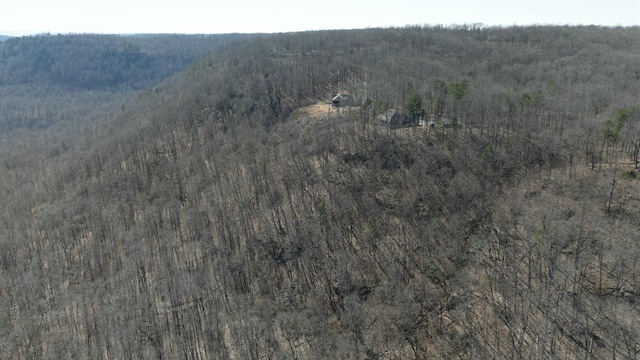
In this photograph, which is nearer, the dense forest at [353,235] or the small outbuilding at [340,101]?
the dense forest at [353,235]

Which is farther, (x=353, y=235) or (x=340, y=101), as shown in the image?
(x=340, y=101)

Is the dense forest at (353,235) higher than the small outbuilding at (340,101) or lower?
lower

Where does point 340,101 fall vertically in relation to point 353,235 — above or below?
above

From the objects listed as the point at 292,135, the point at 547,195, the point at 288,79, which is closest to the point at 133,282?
the point at 292,135

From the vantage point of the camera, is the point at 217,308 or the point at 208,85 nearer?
the point at 217,308

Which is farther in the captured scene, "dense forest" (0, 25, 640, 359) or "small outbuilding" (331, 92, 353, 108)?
"small outbuilding" (331, 92, 353, 108)

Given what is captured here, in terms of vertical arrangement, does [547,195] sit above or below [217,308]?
above

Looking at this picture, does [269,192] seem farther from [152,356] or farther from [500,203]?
[500,203]

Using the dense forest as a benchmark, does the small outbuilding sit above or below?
above
